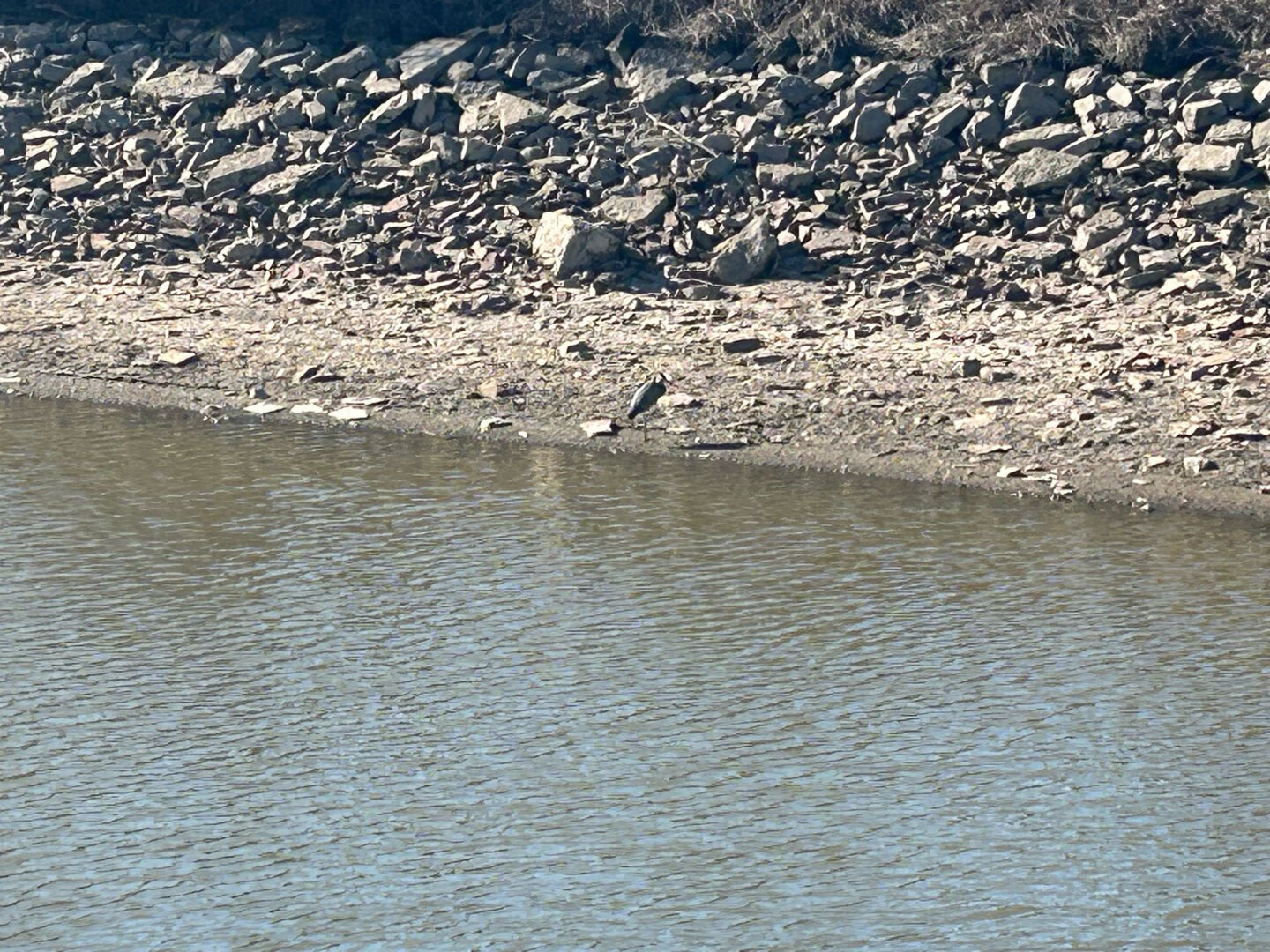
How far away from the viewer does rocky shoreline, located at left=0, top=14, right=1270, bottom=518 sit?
1416cm

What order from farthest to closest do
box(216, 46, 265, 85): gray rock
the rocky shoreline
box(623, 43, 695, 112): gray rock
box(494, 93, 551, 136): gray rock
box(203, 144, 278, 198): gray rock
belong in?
box(216, 46, 265, 85): gray rock → box(623, 43, 695, 112): gray rock → box(203, 144, 278, 198): gray rock → box(494, 93, 551, 136): gray rock → the rocky shoreline

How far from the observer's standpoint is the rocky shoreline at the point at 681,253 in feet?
46.4

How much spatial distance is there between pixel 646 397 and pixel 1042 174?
4.35 meters

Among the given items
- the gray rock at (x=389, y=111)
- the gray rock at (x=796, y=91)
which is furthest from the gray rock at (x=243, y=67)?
the gray rock at (x=796, y=91)

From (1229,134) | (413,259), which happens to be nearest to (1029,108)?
(1229,134)

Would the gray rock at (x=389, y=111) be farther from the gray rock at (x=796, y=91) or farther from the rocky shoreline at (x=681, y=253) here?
the gray rock at (x=796, y=91)

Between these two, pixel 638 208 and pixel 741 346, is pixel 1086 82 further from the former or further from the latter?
pixel 741 346

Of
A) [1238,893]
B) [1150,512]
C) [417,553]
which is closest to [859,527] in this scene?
[1150,512]

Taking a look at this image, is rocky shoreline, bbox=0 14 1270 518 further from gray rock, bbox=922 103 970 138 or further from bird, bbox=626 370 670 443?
bird, bbox=626 370 670 443

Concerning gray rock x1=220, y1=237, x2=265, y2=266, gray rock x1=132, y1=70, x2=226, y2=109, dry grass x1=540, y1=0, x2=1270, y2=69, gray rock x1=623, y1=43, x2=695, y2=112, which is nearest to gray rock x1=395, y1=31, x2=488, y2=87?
gray rock x1=623, y1=43, x2=695, y2=112

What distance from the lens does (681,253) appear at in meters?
16.9

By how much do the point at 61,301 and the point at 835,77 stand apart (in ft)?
24.5

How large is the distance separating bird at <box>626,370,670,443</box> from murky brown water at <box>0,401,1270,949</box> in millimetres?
765

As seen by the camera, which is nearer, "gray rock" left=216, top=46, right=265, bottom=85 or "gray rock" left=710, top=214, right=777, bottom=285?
"gray rock" left=710, top=214, right=777, bottom=285
